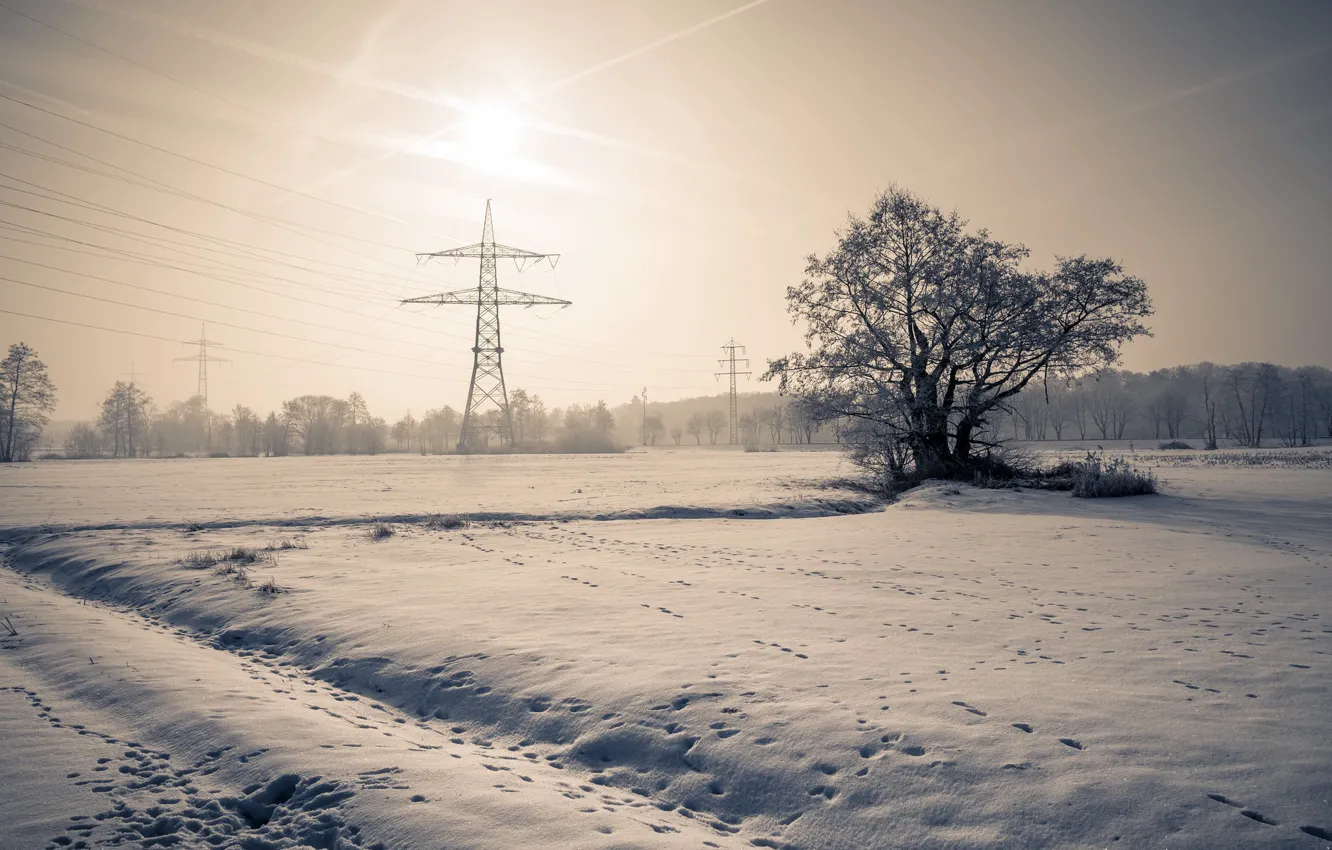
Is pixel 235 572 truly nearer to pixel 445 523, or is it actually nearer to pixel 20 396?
pixel 445 523

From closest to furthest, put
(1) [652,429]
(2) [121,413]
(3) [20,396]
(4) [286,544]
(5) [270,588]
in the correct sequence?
1. (5) [270,588]
2. (4) [286,544]
3. (3) [20,396]
4. (2) [121,413]
5. (1) [652,429]

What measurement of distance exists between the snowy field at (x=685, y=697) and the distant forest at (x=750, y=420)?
258 ft

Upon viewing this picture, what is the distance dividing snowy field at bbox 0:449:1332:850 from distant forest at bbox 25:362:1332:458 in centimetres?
7878

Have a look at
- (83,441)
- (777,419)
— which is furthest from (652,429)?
(83,441)

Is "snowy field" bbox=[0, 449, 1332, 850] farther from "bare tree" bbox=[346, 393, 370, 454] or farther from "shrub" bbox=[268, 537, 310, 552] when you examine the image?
"bare tree" bbox=[346, 393, 370, 454]

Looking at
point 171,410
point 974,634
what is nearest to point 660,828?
point 974,634

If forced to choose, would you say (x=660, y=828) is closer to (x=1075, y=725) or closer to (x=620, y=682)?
(x=620, y=682)

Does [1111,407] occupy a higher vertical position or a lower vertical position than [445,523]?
higher

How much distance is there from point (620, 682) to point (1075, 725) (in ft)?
12.8

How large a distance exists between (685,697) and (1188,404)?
540 feet

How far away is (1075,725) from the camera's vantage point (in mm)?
5074

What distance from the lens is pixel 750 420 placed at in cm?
16888

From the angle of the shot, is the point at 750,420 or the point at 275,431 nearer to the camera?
the point at 275,431

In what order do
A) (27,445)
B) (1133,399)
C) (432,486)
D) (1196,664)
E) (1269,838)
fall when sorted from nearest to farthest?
(1269,838), (1196,664), (432,486), (27,445), (1133,399)
